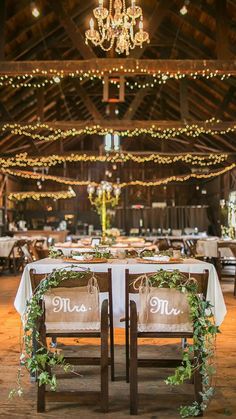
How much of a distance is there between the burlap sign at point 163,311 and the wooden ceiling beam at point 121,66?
5.75 metres

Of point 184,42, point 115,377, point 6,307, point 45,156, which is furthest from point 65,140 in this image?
point 115,377

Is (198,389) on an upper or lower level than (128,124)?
lower

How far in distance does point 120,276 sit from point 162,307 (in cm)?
120

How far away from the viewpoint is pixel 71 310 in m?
3.19

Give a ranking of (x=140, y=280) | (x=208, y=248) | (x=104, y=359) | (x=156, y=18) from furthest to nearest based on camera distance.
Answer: (x=208, y=248) → (x=156, y=18) → (x=140, y=280) → (x=104, y=359)

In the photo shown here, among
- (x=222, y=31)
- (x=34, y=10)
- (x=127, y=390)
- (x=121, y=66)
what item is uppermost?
(x=34, y=10)

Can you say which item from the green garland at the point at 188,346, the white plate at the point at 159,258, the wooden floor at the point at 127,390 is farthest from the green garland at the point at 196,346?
the white plate at the point at 159,258

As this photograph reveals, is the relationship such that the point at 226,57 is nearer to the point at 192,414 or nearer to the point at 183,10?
the point at 183,10

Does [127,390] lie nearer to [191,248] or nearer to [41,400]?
[41,400]

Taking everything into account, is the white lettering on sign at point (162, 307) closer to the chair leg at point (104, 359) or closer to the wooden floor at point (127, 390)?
the chair leg at point (104, 359)

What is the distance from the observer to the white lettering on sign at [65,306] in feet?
10.4

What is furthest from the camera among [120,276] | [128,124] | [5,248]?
[128,124]

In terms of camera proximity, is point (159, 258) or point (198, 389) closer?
point (198, 389)

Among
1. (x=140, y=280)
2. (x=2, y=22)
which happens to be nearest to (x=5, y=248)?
(x=2, y=22)
